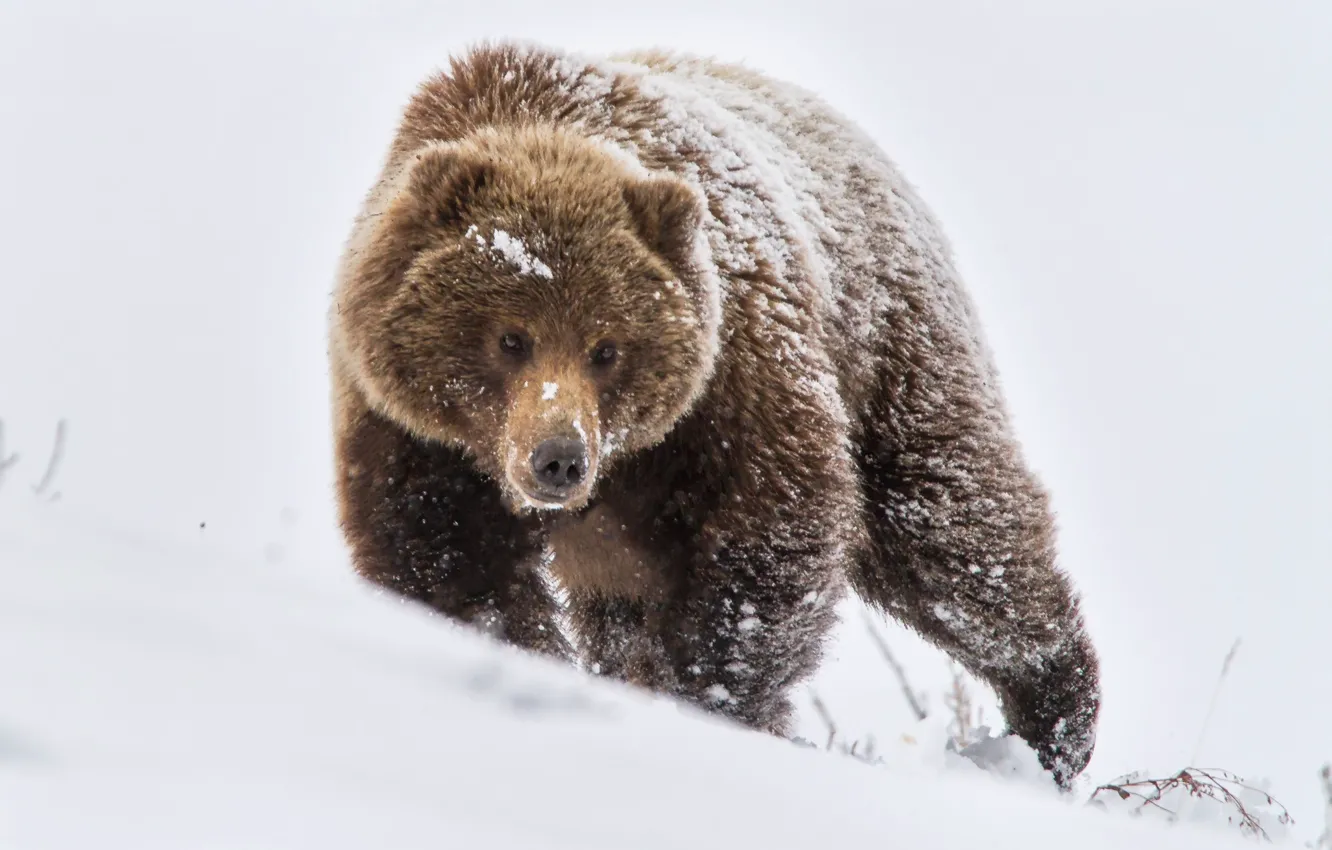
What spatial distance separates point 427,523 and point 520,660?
262 centimetres

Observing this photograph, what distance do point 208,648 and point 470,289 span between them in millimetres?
2726

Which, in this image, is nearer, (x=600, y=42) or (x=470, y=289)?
(x=470, y=289)

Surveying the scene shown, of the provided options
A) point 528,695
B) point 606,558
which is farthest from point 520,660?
point 606,558

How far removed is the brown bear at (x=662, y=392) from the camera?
15.7ft

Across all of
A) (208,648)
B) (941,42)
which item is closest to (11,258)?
(208,648)

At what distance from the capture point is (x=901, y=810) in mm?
2303

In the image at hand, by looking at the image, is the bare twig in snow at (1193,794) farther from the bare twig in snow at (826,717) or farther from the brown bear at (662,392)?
the brown bear at (662,392)

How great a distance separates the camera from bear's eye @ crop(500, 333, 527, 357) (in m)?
4.79

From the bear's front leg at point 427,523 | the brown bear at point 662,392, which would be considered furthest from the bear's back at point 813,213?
the bear's front leg at point 427,523

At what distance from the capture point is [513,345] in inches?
189

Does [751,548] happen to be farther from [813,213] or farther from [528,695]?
[528,695]

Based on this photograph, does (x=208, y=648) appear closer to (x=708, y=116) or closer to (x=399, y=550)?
(x=399, y=550)

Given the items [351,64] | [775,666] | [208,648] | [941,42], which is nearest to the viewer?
[208,648]

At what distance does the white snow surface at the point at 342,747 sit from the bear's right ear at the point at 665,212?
2324mm
